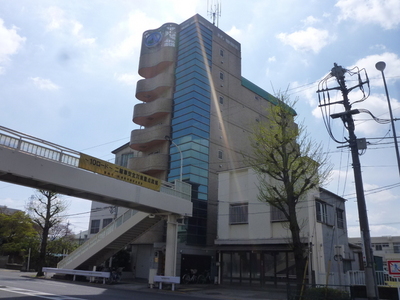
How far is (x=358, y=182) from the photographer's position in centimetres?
1386

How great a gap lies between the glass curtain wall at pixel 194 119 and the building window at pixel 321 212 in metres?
12.1

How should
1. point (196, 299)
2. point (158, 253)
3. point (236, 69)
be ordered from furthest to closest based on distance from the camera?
point (236, 69)
point (158, 253)
point (196, 299)

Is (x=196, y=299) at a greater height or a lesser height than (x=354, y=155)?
lesser

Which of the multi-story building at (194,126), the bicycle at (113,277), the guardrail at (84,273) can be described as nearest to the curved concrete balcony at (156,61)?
the multi-story building at (194,126)

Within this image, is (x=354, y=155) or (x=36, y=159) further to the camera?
(x=36, y=159)

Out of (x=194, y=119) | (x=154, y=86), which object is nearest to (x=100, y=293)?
(x=194, y=119)

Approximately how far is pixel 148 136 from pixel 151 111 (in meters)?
2.93

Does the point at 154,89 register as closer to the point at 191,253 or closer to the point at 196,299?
the point at 191,253

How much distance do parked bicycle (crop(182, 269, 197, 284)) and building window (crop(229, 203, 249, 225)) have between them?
6.09 metres

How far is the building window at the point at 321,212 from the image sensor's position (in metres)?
24.8

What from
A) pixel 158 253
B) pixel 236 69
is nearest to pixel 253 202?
pixel 158 253

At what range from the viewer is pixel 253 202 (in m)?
27.8

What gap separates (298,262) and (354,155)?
556 centimetres

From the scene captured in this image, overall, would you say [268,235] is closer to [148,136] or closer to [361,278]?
[361,278]
